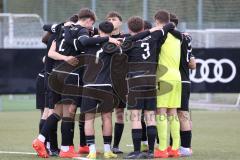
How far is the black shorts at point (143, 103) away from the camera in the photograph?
10375mm

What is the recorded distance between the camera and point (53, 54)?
1057 cm

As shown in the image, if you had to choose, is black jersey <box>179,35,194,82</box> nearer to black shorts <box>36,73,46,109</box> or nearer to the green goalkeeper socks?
the green goalkeeper socks

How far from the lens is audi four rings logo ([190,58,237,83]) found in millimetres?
19156

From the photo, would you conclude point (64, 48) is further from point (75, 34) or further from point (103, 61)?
point (103, 61)

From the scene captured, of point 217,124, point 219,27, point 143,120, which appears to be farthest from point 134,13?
point 143,120

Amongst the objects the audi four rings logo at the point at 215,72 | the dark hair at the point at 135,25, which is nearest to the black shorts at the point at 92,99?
the dark hair at the point at 135,25

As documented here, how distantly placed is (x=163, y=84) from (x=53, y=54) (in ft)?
5.30

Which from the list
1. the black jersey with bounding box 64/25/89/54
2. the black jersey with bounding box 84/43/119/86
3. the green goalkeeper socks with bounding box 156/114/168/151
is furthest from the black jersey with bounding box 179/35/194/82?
the black jersey with bounding box 64/25/89/54

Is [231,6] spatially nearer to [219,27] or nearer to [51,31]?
[219,27]

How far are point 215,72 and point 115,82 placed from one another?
342 inches

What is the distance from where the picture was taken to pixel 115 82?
429 inches

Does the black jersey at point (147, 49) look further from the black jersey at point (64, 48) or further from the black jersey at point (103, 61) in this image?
the black jersey at point (64, 48)

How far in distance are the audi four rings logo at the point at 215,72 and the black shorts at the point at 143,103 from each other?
29.0ft

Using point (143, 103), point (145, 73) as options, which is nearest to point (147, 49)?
point (145, 73)
